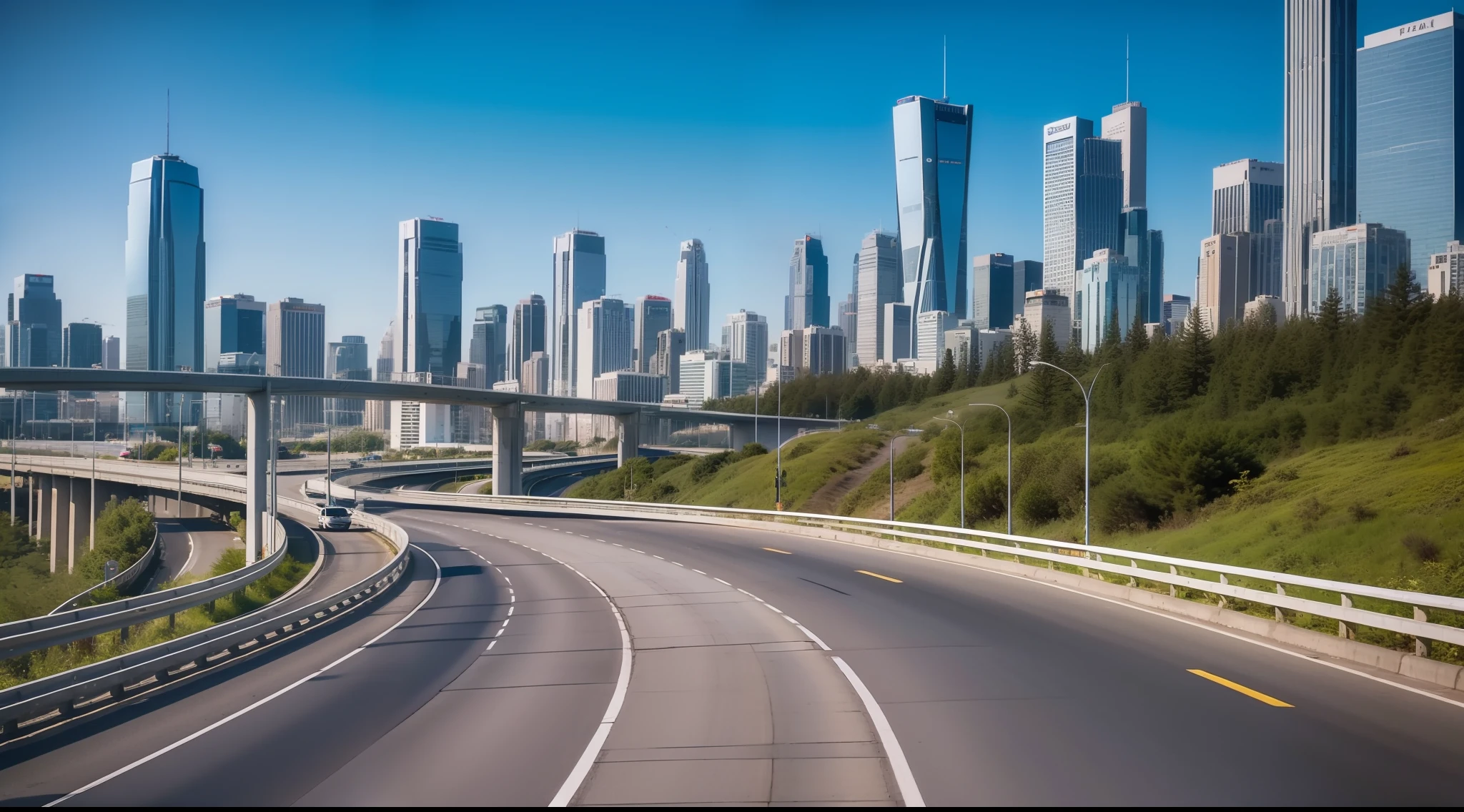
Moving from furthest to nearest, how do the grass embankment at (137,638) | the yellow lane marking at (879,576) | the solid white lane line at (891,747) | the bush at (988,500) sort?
the bush at (988,500), the yellow lane marking at (879,576), the grass embankment at (137,638), the solid white lane line at (891,747)

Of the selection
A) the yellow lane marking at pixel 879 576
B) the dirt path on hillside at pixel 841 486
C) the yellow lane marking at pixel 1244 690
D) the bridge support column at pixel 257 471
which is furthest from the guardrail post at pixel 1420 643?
the dirt path on hillside at pixel 841 486

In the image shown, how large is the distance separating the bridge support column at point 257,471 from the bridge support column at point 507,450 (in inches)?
1255

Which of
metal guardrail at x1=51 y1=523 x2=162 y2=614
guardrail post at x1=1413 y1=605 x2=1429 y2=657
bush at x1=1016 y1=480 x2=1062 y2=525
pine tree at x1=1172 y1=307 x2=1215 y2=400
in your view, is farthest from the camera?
pine tree at x1=1172 y1=307 x2=1215 y2=400

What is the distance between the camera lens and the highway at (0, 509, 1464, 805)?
8125mm

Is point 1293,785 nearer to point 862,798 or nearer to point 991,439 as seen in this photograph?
point 862,798

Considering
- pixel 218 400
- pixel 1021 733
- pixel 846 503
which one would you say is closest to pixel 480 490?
pixel 218 400

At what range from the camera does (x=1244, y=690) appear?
1174 cm

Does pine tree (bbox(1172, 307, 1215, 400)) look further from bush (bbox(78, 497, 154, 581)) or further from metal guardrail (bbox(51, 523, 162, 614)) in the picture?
bush (bbox(78, 497, 154, 581))

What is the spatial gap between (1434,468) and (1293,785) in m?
38.4

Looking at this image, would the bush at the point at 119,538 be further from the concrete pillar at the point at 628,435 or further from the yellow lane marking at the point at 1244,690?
the yellow lane marking at the point at 1244,690

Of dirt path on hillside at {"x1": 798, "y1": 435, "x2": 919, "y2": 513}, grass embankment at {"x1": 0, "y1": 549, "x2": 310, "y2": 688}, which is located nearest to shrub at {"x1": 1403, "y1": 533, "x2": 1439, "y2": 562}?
grass embankment at {"x1": 0, "y1": 549, "x2": 310, "y2": 688}

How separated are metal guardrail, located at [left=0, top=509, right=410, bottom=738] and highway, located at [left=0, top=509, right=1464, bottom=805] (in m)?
0.53

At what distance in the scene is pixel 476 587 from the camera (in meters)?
28.4

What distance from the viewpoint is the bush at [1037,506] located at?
56.0 metres
